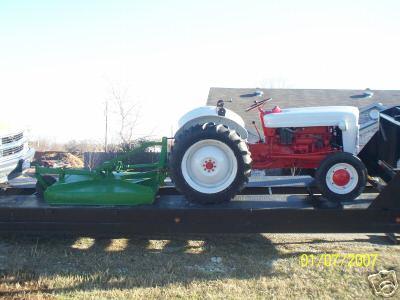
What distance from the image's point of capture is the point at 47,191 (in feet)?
16.6

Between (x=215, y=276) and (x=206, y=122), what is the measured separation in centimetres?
189

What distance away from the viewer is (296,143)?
561 cm

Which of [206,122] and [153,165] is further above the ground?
[206,122]

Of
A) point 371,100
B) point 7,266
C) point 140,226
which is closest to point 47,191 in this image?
point 7,266

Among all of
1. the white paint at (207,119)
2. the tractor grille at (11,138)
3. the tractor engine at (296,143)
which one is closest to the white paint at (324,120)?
the tractor engine at (296,143)

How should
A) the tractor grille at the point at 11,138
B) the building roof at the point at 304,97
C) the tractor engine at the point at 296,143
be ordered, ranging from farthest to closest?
the building roof at the point at 304,97, the tractor grille at the point at 11,138, the tractor engine at the point at 296,143

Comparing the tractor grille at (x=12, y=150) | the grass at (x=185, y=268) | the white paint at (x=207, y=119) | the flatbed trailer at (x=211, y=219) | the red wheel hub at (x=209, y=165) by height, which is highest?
the white paint at (x=207, y=119)

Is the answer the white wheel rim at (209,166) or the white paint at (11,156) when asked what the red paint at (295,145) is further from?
the white paint at (11,156)

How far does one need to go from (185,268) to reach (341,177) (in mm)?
2119

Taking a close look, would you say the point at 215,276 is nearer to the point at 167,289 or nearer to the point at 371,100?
the point at 167,289

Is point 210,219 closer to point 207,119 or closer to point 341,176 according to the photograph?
point 207,119

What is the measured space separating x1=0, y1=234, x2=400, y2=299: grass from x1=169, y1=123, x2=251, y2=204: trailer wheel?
0.80 m

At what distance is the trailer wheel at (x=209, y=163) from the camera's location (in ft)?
16.0

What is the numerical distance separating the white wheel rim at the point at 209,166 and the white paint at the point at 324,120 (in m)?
0.94
